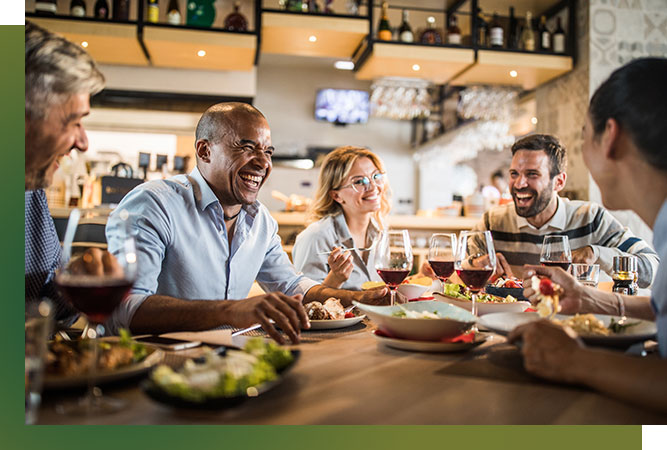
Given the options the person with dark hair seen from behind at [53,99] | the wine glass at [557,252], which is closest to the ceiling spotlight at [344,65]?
the wine glass at [557,252]

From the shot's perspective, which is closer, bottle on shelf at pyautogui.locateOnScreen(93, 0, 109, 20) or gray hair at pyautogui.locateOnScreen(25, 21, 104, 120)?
gray hair at pyautogui.locateOnScreen(25, 21, 104, 120)

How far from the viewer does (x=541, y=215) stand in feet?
8.47

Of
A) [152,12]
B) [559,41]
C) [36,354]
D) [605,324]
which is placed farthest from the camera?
[559,41]

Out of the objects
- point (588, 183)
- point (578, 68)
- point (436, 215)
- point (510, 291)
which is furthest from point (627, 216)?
point (510, 291)

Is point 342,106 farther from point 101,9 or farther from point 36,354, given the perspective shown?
point 36,354

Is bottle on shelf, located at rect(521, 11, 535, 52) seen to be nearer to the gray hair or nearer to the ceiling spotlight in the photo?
the ceiling spotlight

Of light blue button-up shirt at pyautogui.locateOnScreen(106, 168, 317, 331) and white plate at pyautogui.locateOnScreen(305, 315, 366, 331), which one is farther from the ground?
light blue button-up shirt at pyautogui.locateOnScreen(106, 168, 317, 331)

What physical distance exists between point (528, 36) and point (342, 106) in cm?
343

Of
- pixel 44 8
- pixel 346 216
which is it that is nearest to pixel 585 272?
pixel 346 216

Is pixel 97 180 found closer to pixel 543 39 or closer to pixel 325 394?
pixel 543 39

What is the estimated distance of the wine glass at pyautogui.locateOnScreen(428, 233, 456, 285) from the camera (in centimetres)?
127

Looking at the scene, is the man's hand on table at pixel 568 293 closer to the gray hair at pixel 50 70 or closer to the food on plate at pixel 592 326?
the food on plate at pixel 592 326

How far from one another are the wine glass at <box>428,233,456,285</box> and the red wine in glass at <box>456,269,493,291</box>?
0.29ft

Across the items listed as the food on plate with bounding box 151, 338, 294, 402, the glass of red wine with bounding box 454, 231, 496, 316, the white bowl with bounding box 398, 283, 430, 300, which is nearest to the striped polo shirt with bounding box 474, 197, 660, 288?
the white bowl with bounding box 398, 283, 430, 300
